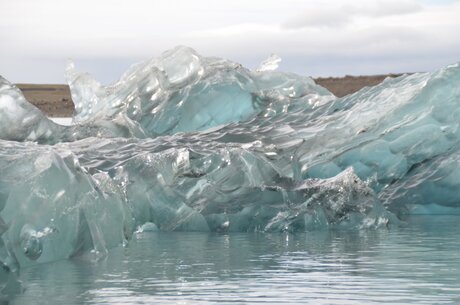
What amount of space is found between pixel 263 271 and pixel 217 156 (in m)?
7.72

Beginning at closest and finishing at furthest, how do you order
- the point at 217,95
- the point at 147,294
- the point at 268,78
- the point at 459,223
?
the point at 147,294
the point at 459,223
the point at 217,95
the point at 268,78

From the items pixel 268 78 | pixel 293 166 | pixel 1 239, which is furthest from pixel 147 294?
pixel 268 78

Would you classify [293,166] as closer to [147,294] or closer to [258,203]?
[258,203]

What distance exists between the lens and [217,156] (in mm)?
19547

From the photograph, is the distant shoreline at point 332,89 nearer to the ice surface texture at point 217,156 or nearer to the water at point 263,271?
the ice surface texture at point 217,156

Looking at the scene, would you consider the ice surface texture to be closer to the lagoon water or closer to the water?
the lagoon water

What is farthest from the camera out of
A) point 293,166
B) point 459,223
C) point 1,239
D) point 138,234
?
point 293,166

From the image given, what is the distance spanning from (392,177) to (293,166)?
6.73 feet

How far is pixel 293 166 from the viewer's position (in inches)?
846

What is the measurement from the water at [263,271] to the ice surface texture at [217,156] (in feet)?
2.18

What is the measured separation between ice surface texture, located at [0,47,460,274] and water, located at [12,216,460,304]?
66 centimetres

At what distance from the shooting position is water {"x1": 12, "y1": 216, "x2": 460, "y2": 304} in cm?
998

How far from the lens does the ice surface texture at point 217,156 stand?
13.7 metres

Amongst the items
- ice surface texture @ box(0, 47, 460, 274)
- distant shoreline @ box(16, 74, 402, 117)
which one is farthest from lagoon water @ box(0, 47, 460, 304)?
distant shoreline @ box(16, 74, 402, 117)
